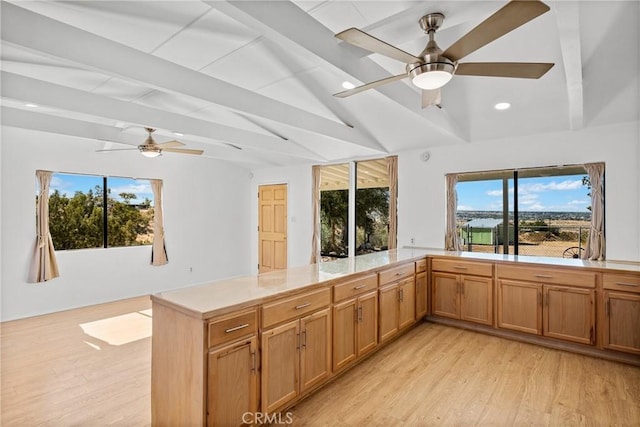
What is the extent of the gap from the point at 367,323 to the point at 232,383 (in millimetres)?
1501

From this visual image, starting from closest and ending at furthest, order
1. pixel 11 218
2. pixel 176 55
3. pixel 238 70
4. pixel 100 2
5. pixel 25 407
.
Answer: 1. pixel 100 2
2. pixel 25 407
3. pixel 176 55
4. pixel 238 70
5. pixel 11 218

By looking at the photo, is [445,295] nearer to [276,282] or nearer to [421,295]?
[421,295]

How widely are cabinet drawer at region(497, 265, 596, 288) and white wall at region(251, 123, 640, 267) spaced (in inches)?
30.4

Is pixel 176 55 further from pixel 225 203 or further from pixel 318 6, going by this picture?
pixel 225 203

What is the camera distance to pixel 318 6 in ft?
7.47

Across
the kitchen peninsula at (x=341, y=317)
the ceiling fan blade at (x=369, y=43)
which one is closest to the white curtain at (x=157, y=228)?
the kitchen peninsula at (x=341, y=317)

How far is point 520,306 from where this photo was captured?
3.65 m

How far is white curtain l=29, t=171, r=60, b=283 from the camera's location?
4.66m

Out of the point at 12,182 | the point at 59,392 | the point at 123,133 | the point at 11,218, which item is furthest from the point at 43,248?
the point at 59,392

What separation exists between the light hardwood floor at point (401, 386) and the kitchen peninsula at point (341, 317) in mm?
230

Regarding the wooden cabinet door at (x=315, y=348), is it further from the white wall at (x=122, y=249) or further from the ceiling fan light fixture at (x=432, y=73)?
the white wall at (x=122, y=249)

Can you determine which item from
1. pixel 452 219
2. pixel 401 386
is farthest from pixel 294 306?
pixel 452 219

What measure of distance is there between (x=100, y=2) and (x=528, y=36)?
316 centimetres

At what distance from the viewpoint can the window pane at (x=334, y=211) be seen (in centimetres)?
625
